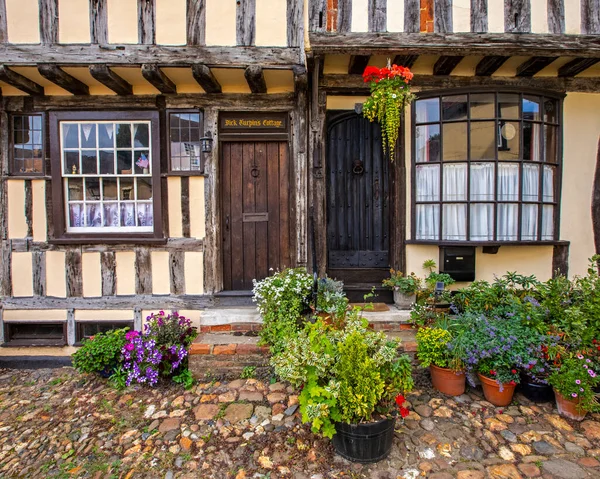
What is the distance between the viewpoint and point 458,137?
421 cm

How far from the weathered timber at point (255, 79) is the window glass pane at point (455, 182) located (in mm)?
2492

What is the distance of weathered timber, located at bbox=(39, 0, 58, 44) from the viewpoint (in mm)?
3984

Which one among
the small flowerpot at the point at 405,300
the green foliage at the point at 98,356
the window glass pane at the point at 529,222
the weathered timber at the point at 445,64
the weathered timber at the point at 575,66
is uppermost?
the weathered timber at the point at 445,64

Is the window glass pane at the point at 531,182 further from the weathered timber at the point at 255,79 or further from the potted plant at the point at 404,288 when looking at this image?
the weathered timber at the point at 255,79

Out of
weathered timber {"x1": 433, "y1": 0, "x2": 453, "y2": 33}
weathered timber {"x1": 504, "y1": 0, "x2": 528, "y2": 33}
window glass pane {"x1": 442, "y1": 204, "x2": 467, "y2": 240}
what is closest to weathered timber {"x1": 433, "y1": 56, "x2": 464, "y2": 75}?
weathered timber {"x1": 433, "y1": 0, "x2": 453, "y2": 33}

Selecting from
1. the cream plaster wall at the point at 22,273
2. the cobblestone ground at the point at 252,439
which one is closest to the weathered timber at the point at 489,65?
the cobblestone ground at the point at 252,439

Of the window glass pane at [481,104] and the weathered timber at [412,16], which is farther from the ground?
the weathered timber at [412,16]

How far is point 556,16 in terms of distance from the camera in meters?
3.93

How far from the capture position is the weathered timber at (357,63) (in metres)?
4.07

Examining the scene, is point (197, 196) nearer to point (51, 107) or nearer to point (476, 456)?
point (51, 107)

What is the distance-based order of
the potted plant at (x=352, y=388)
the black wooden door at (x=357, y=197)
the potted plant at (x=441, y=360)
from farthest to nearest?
1. the black wooden door at (x=357, y=197)
2. the potted plant at (x=441, y=360)
3. the potted plant at (x=352, y=388)

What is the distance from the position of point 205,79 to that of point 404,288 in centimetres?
347

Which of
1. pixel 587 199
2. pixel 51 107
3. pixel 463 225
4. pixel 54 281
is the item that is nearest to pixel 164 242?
pixel 54 281

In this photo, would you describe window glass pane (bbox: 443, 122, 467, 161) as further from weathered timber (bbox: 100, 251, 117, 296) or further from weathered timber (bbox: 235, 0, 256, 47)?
weathered timber (bbox: 100, 251, 117, 296)
